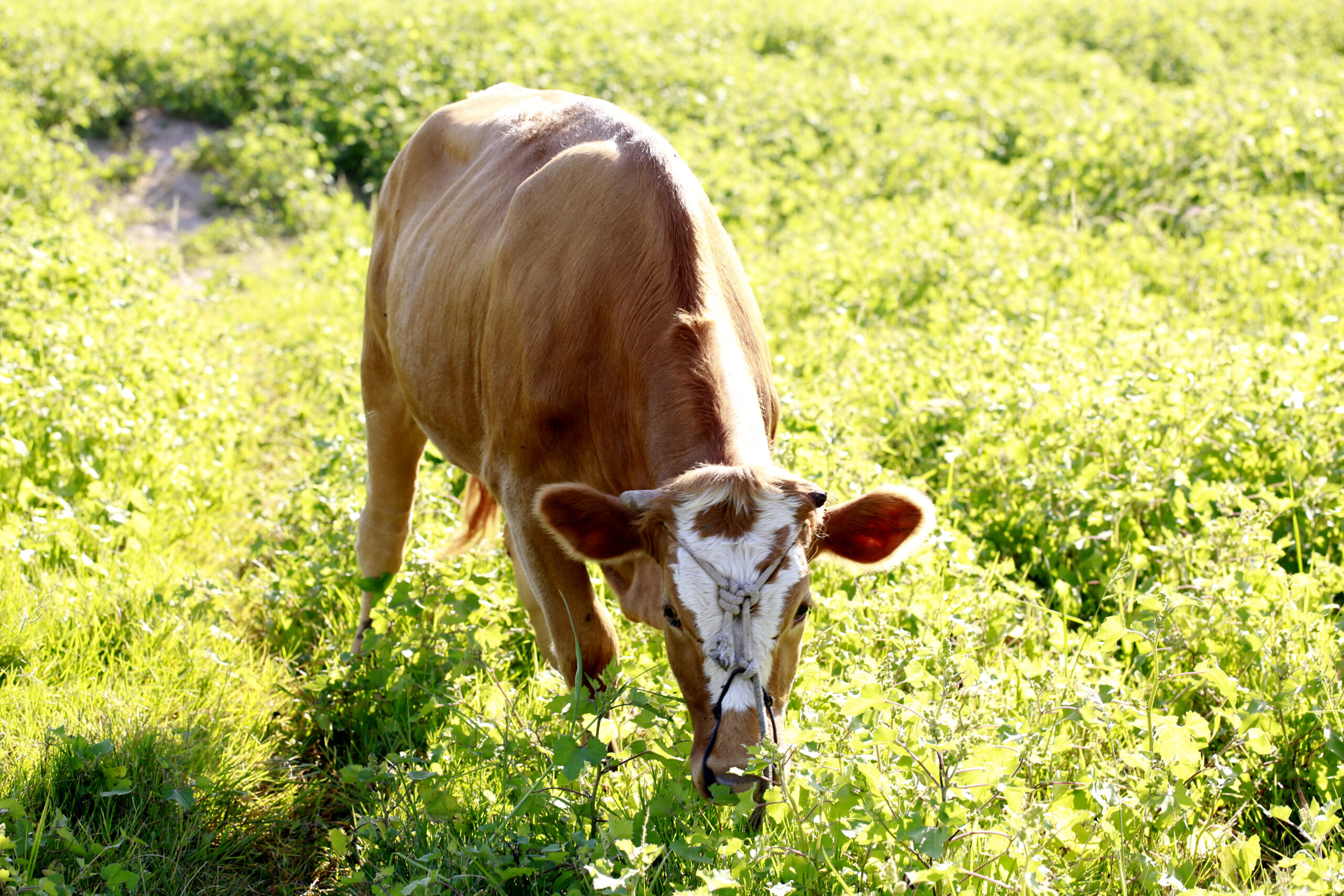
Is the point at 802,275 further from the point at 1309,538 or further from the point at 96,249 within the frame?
the point at 96,249

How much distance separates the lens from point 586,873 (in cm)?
288

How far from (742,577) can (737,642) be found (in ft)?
0.52

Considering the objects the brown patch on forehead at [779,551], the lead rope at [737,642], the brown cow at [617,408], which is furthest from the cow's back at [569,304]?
the lead rope at [737,642]

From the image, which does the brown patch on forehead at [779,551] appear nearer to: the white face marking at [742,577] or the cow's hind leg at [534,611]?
the white face marking at [742,577]

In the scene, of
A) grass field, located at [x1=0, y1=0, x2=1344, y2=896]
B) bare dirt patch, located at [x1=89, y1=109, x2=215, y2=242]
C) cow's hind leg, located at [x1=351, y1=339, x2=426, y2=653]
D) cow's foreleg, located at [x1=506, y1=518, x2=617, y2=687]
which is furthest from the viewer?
bare dirt patch, located at [x1=89, y1=109, x2=215, y2=242]

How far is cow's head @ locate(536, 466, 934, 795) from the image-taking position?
9.08 ft

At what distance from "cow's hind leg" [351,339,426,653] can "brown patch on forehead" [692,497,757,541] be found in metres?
2.26

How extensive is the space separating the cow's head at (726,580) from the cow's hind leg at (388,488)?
6.24 ft

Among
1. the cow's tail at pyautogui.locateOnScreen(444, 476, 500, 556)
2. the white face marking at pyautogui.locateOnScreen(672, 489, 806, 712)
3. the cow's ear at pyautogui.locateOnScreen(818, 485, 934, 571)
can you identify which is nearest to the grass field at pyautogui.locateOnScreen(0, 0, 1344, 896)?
the cow's tail at pyautogui.locateOnScreen(444, 476, 500, 556)

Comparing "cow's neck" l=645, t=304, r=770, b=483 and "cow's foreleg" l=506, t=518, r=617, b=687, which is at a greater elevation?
"cow's neck" l=645, t=304, r=770, b=483

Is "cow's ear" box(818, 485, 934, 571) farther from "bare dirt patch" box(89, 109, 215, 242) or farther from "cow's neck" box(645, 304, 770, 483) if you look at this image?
"bare dirt patch" box(89, 109, 215, 242)

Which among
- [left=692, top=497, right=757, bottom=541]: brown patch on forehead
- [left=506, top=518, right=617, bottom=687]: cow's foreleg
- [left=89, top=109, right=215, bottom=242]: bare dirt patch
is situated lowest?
[left=89, top=109, right=215, bottom=242]: bare dirt patch

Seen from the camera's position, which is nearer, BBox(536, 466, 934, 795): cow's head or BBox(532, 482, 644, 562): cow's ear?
BBox(536, 466, 934, 795): cow's head

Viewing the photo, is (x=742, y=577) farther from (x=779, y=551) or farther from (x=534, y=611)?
(x=534, y=611)
